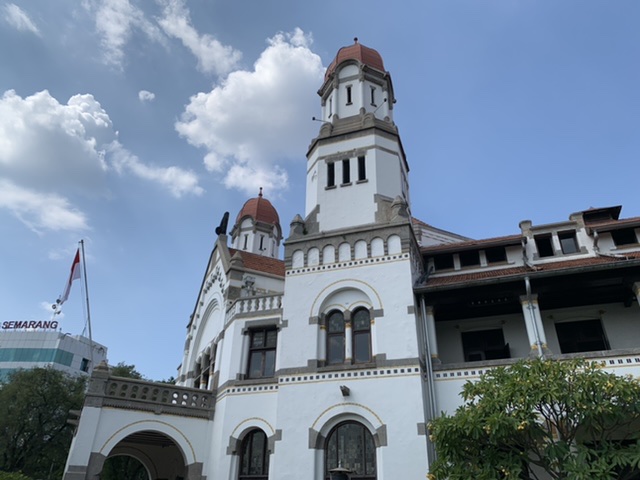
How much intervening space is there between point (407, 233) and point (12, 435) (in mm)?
31500

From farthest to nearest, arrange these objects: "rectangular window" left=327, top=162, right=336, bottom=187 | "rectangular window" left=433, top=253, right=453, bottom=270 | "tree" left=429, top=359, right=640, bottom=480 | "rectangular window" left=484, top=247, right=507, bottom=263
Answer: "rectangular window" left=327, top=162, right=336, bottom=187
"rectangular window" left=433, top=253, right=453, bottom=270
"rectangular window" left=484, top=247, right=507, bottom=263
"tree" left=429, top=359, right=640, bottom=480

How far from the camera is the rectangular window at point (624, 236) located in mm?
19766

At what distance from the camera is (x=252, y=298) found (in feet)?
70.6

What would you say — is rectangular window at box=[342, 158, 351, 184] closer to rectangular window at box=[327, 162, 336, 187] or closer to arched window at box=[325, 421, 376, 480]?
rectangular window at box=[327, 162, 336, 187]

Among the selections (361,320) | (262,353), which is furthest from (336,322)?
(262,353)

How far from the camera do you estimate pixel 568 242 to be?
2059 centimetres

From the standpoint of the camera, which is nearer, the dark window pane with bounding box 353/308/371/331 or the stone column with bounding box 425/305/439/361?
the stone column with bounding box 425/305/439/361

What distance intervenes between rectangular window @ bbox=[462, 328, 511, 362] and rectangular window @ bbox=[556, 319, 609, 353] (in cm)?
201

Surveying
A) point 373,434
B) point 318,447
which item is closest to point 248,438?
point 318,447

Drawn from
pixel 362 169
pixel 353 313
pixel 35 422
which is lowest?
pixel 35 422

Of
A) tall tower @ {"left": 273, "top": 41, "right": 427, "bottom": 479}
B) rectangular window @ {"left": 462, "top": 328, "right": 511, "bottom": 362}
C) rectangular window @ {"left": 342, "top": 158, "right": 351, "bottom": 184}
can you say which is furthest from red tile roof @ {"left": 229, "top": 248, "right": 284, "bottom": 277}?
rectangular window @ {"left": 462, "top": 328, "right": 511, "bottom": 362}

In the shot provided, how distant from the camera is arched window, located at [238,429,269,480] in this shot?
59.9 feet

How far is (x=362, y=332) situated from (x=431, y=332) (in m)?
2.53

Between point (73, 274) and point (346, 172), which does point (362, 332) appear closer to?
point (346, 172)
